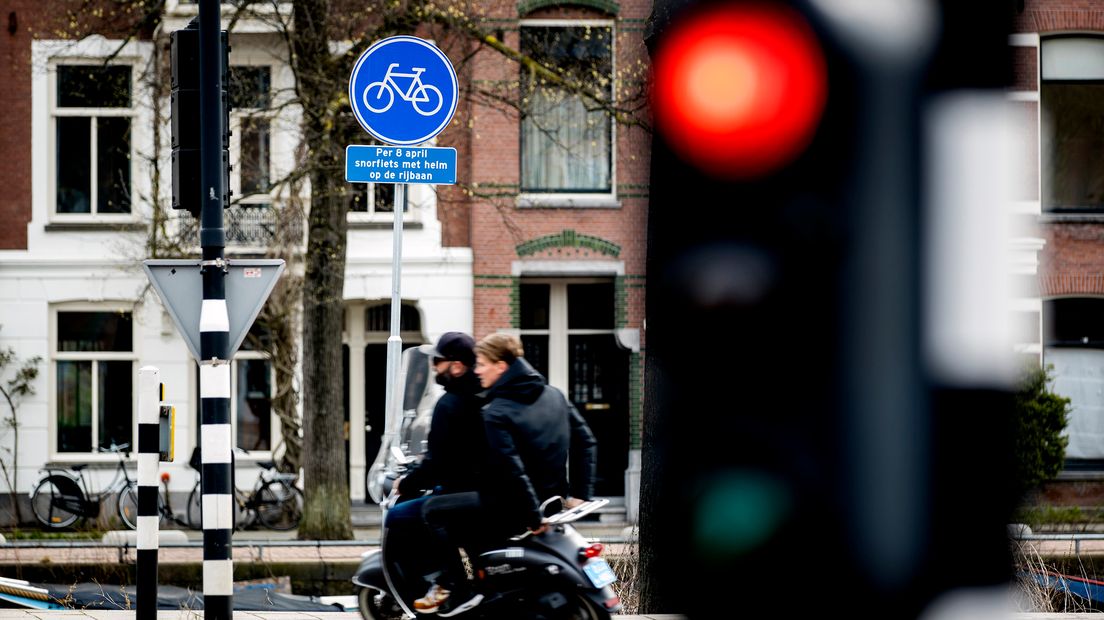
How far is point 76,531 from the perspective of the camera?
1772 cm

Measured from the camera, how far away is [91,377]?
65.2 ft

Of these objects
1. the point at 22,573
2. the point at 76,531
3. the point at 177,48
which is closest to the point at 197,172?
the point at 177,48

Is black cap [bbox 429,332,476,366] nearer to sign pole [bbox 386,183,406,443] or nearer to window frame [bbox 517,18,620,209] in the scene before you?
sign pole [bbox 386,183,406,443]

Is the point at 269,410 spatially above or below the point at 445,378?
below

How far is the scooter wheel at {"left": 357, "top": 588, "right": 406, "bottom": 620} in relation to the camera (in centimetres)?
698

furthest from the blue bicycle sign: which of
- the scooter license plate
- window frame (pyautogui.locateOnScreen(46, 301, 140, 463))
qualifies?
window frame (pyautogui.locateOnScreen(46, 301, 140, 463))

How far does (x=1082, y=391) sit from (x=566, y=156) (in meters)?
8.10

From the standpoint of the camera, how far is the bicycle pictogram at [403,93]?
26.9 ft

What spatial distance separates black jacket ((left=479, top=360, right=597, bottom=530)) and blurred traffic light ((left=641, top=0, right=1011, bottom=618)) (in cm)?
483

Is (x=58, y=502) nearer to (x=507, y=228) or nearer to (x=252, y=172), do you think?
(x=252, y=172)

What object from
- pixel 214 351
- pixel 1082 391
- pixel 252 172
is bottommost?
pixel 1082 391

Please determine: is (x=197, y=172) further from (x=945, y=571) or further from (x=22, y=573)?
(x=945, y=571)

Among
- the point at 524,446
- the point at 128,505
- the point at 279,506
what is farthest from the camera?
the point at 279,506

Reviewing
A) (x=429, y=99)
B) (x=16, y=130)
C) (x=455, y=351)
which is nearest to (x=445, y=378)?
(x=455, y=351)
